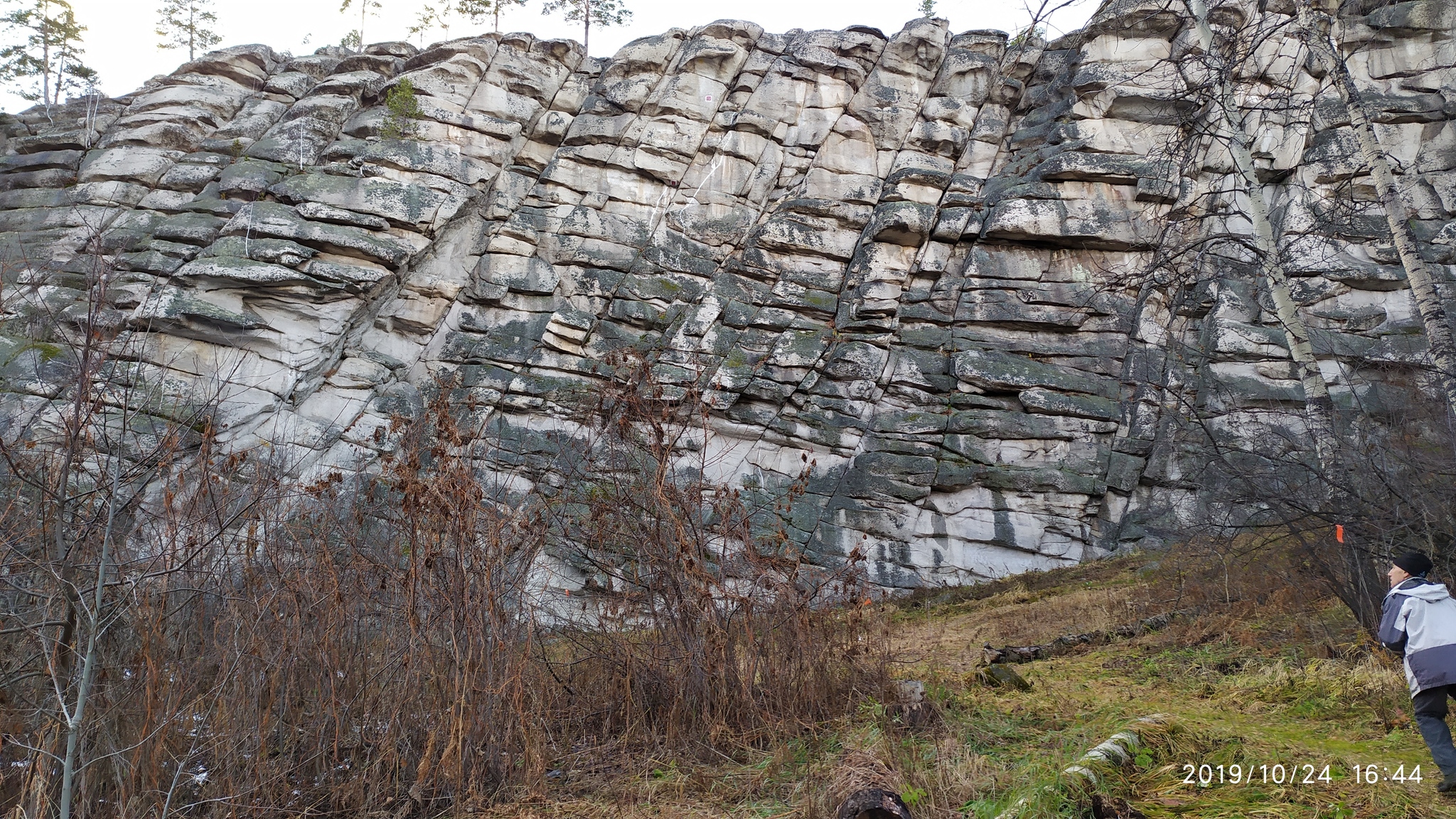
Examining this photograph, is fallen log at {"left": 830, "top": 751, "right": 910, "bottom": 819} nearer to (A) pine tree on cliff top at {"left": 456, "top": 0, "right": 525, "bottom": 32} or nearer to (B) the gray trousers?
(B) the gray trousers

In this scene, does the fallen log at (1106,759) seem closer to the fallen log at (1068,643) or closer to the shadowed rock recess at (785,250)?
the fallen log at (1068,643)

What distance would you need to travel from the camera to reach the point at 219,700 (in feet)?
12.8

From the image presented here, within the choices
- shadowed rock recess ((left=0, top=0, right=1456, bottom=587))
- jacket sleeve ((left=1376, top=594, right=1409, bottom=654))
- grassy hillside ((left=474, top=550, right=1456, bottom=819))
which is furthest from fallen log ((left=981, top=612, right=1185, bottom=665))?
shadowed rock recess ((left=0, top=0, right=1456, bottom=587))

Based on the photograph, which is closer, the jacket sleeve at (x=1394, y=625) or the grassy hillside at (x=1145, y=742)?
the grassy hillside at (x=1145, y=742)

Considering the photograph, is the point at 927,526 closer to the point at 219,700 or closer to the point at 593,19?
the point at 219,700

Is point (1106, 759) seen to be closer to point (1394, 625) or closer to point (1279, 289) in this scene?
point (1394, 625)

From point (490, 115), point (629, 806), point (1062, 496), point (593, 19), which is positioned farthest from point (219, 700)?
point (593, 19)

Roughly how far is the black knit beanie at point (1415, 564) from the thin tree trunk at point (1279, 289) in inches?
128

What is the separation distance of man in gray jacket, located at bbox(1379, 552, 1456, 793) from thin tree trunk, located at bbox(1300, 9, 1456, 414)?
2.86 meters

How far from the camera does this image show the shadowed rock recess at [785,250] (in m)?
17.2

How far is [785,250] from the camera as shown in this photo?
65.5ft

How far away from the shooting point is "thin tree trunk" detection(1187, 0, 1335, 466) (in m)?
7.54

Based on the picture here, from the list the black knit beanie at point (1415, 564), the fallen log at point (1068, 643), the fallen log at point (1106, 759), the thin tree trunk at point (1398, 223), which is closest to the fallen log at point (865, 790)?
the fallen log at point (1106, 759)

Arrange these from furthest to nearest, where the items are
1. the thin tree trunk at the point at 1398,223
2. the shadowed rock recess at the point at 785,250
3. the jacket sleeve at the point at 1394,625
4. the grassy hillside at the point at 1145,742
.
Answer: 1. the shadowed rock recess at the point at 785,250
2. the thin tree trunk at the point at 1398,223
3. the jacket sleeve at the point at 1394,625
4. the grassy hillside at the point at 1145,742
